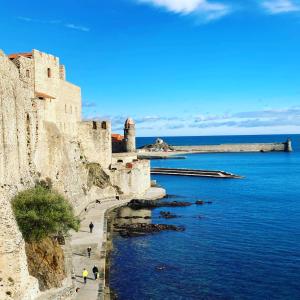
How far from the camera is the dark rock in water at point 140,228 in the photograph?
3725 cm

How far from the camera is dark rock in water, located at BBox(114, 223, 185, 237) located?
37.2 metres

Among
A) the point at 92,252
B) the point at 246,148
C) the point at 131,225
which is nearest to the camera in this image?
the point at 92,252

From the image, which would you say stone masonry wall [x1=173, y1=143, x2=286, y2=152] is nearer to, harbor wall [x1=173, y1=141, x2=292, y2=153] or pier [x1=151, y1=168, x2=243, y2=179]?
harbor wall [x1=173, y1=141, x2=292, y2=153]

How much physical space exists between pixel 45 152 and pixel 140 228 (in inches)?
414

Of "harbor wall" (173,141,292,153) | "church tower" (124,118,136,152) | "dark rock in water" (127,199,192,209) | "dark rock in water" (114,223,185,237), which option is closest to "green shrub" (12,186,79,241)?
"dark rock in water" (114,223,185,237)

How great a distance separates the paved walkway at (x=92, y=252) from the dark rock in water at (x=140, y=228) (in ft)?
5.35

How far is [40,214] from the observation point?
23.0 metres

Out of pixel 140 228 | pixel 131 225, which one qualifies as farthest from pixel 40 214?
pixel 131 225

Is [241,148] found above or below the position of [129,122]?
below

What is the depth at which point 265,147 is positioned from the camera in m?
165

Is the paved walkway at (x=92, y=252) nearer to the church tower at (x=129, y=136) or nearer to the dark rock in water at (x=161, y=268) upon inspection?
the dark rock in water at (x=161, y=268)

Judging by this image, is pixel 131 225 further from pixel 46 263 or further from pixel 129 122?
pixel 129 122

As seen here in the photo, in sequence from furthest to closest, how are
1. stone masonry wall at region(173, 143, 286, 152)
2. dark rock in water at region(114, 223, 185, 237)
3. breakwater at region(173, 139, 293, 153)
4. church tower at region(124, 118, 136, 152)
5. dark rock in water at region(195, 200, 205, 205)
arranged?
stone masonry wall at region(173, 143, 286, 152)
breakwater at region(173, 139, 293, 153)
church tower at region(124, 118, 136, 152)
dark rock in water at region(195, 200, 205, 205)
dark rock in water at region(114, 223, 185, 237)

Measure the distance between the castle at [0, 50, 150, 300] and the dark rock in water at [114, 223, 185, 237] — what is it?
4.63 meters
